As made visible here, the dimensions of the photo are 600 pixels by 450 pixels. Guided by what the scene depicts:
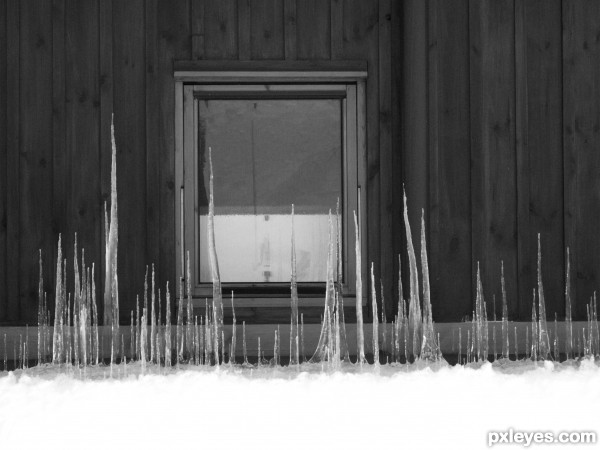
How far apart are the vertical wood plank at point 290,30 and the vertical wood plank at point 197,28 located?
0.42 m

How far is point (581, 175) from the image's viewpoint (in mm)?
4098

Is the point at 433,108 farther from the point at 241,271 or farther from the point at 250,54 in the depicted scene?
the point at 241,271

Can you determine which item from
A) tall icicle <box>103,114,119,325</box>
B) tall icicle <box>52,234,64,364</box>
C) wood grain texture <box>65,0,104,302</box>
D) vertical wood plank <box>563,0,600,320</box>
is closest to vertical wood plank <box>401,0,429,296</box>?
vertical wood plank <box>563,0,600,320</box>

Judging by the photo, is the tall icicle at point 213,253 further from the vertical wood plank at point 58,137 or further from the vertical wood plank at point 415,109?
the vertical wood plank at point 415,109

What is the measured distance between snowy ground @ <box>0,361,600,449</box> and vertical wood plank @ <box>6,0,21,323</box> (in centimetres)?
171

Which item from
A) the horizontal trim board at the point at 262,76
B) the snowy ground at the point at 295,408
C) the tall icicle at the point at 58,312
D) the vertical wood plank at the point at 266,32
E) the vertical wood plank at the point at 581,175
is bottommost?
the snowy ground at the point at 295,408

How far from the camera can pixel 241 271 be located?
4.38m

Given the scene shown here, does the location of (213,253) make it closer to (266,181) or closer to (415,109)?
(266,181)

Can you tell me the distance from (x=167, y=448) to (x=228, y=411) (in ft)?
0.86

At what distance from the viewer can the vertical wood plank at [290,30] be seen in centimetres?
434

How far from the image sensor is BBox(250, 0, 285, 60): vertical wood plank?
14.3 feet

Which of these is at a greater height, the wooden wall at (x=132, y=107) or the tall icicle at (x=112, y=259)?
the wooden wall at (x=132, y=107)

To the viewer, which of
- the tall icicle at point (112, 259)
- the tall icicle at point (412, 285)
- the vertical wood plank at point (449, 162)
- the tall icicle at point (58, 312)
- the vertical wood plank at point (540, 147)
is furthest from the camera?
the tall icicle at point (112, 259)

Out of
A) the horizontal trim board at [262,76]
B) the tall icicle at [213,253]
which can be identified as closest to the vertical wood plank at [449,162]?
the horizontal trim board at [262,76]
